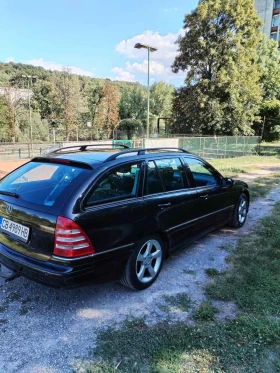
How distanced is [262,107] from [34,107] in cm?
4149

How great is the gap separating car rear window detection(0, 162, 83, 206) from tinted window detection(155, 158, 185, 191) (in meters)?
1.04

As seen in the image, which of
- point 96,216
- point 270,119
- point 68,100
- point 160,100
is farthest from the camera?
point 160,100

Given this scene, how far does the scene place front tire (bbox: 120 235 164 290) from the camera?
9.21ft

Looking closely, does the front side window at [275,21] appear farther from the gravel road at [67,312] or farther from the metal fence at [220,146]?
the gravel road at [67,312]

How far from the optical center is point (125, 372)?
195 cm

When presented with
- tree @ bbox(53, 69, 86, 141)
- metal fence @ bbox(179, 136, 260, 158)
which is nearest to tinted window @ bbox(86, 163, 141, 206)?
metal fence @ bbox(179, 136, 260, 158)

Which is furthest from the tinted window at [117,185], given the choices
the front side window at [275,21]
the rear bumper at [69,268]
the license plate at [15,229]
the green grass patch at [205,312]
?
the front side window at [275,21]

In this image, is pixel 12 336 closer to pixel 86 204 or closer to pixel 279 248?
pixel 86 204

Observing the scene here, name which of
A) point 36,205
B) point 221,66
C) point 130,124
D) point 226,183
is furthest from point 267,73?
point 130,124

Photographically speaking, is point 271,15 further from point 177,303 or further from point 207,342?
point 207,342

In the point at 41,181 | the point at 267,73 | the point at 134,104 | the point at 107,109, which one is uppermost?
the point at 134,104

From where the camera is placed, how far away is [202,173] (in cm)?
419

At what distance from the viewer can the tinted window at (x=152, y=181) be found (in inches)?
120

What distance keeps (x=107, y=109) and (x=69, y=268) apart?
54820mm
